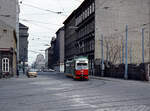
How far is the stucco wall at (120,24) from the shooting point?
51.9 meters

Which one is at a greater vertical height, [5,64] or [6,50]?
[6,50]

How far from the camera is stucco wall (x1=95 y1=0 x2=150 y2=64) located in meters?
51.9

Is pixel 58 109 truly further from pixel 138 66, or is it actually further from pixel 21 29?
pixel 21 29

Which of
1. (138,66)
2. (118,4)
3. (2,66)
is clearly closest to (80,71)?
(138,66)

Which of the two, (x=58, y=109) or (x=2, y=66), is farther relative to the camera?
(x=2, y=66)

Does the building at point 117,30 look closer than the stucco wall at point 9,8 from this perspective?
Yes

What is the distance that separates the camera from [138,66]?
32.7 meters

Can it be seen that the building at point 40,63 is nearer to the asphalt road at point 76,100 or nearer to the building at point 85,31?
the building at point 85,31

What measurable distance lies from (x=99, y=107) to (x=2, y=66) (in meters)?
35.1

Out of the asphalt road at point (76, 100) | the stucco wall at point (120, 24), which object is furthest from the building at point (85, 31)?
the asphalt road at point (76, 100)

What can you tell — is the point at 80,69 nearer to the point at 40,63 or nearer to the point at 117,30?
the point at 117,30

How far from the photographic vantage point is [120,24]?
52875 mm

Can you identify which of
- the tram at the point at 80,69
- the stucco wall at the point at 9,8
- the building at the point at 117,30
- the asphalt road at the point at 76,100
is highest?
the stucco wall at the point at 9,8

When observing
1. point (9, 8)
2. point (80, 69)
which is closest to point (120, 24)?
point (80, 69)
